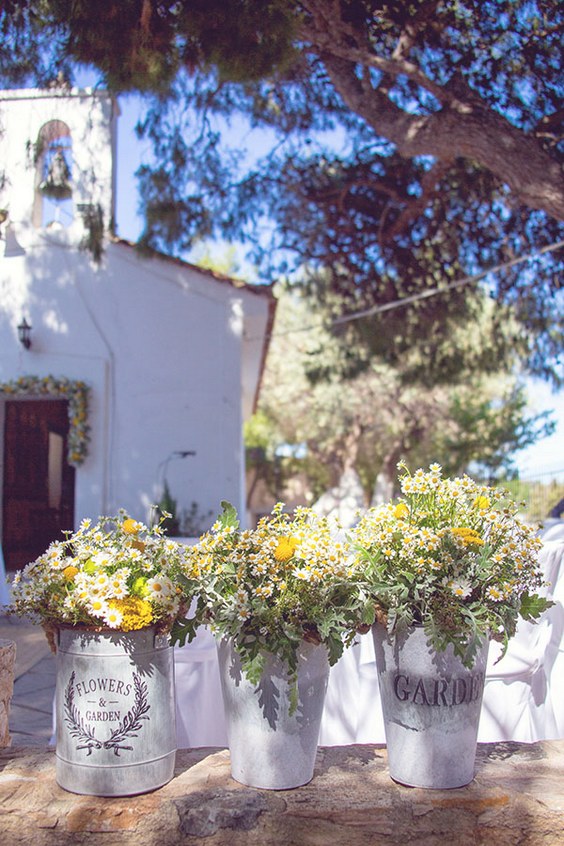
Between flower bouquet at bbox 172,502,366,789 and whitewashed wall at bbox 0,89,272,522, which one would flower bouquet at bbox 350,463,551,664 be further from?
whitewashed wall at bbox 0,89,272,522

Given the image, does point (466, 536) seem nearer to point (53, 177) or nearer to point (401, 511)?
point (401, 511)

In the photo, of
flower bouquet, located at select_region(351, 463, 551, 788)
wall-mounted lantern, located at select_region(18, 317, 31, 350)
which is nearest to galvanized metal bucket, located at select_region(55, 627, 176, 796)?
flower bouquet, located at select_region(351, 463, 551, 788)

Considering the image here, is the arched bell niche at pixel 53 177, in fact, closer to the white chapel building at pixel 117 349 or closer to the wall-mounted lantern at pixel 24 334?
the white chapel building at pixel 117 349

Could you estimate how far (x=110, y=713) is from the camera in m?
1.34

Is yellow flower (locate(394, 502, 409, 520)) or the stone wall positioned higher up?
yellow flower (locate(394, 502, 409, 520))

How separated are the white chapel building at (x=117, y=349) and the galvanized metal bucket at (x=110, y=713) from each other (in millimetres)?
5854

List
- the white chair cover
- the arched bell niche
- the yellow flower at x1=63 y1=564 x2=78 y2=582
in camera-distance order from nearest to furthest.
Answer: the yellow flower at x1=63 y1=564 x2=78 y2=582, the white chair cover, the arched bell niche

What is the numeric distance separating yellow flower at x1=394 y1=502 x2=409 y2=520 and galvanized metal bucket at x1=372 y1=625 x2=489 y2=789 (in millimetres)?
209

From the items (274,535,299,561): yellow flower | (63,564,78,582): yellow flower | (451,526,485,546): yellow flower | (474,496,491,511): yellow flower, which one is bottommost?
(63,564,78,582): yellow flower

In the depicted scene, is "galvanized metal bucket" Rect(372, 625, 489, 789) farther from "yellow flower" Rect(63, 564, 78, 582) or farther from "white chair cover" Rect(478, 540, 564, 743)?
"white chair cover" Rect(478, 540, 564, 743)

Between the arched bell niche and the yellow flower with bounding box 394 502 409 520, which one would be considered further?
the arched bell niche

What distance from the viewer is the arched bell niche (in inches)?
221

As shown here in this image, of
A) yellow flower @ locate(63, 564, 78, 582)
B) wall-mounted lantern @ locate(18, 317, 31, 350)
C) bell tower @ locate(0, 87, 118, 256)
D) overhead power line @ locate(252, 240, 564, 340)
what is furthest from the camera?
wall-mounted lantern @ locate(18, 317, 31, 350)

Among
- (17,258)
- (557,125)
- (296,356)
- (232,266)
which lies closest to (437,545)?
(557,125)
